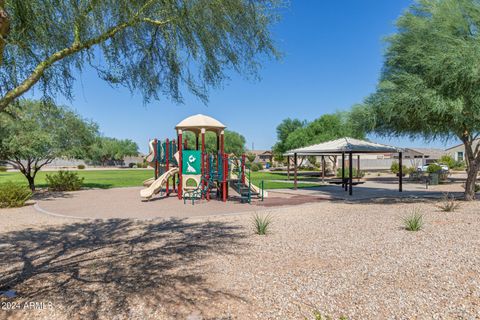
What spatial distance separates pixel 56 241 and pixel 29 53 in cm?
458

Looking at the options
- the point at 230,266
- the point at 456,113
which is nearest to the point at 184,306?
the point at 230,266

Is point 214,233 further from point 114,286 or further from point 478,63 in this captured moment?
point 478,63

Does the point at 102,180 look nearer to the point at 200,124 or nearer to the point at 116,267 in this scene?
the point at 200,124

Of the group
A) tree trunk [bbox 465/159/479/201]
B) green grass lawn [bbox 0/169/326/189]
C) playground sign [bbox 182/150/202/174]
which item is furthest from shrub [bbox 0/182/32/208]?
tree trunk [bbox 465/159/479/201]

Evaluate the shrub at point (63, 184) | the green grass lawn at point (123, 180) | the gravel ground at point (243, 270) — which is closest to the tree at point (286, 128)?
the green grass lawn at point (123, 180)

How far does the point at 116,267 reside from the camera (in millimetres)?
5891

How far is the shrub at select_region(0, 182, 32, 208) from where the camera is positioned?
1402cm

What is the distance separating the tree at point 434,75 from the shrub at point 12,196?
1425cm

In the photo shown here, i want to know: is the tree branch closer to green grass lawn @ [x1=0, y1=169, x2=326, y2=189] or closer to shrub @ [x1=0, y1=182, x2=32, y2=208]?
shrub @ [x1=0, y1=182, x2=32, y2=208]

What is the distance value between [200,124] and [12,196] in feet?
27.8

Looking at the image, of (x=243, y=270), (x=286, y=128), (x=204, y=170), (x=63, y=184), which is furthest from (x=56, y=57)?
(x=286, y=128)

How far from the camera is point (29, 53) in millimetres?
5219

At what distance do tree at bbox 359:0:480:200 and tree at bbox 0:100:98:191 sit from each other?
A: 13707 millimetres

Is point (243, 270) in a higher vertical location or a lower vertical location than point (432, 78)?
lower
